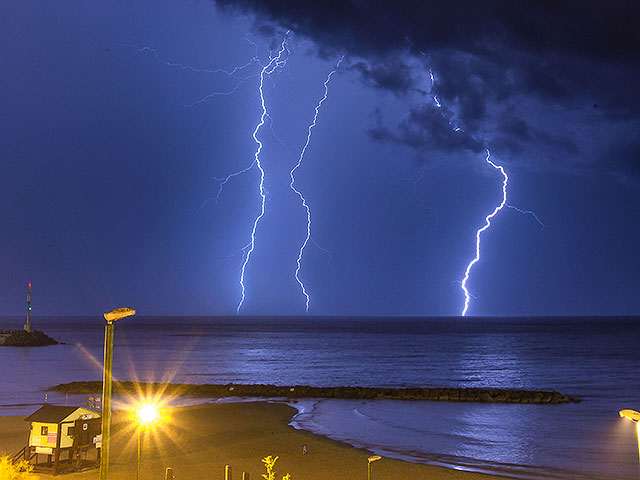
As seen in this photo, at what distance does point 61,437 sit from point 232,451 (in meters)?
5.69

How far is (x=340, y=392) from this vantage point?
33.6 m

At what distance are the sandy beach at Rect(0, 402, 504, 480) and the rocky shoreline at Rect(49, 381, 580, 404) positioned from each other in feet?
26.2

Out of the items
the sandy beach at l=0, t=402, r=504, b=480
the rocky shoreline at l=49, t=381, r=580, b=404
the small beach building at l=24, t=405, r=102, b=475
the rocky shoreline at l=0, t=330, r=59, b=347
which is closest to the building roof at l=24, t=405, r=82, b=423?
the small beach building at l=24, t=405, r=102, b=475

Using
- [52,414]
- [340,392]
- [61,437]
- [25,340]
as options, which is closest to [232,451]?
[61,437]

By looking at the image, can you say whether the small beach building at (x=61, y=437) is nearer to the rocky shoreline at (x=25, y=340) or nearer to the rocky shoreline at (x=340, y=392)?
the rocky shoreline at (x=340, y=392)

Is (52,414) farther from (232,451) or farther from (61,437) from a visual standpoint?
(232,451)

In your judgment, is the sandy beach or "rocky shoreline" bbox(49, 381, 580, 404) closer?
the sandy beach

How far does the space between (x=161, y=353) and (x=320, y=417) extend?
149ft

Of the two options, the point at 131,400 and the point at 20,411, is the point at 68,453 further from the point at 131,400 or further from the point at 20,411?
the point at 131,400

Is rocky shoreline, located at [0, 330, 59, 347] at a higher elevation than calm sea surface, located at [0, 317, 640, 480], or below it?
higher

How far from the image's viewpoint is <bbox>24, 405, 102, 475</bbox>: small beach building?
49.4 feet

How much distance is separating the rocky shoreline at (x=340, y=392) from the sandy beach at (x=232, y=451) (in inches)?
315

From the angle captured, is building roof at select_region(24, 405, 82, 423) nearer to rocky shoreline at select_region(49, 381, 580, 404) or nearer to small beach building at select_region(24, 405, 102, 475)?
small beach building at select_region(24, 405, 102, 475)

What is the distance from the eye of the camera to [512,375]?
45500 mm
